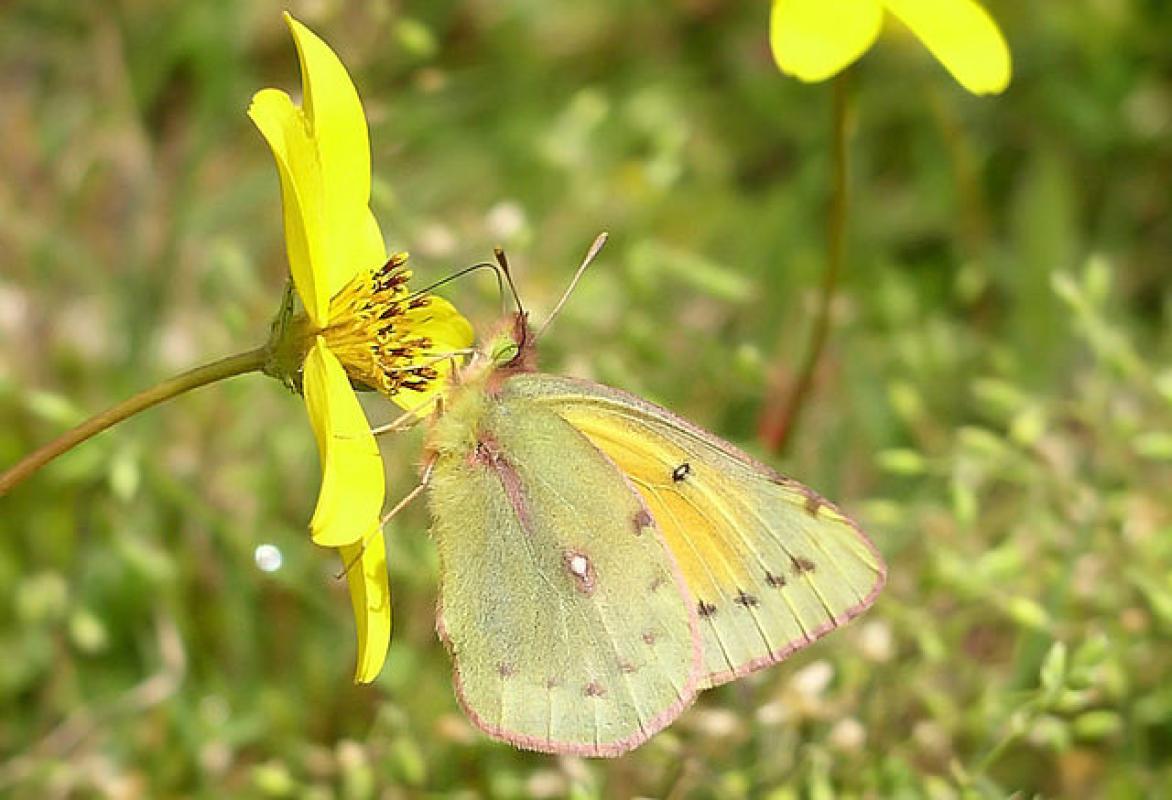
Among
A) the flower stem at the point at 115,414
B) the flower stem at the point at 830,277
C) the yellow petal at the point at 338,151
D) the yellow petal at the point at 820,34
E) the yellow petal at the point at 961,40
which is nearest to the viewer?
the flower stem at the point at 115,414

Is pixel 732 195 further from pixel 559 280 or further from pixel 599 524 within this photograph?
pixel 599 524

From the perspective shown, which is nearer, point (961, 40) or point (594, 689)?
point (594, 689)

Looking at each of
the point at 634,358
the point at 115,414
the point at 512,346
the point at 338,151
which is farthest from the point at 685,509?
the point at 634,358

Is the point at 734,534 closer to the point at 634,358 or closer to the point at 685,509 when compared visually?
the point at 685,509

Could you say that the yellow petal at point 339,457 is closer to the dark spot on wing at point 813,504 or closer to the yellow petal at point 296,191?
the yellow petal at point 296,191

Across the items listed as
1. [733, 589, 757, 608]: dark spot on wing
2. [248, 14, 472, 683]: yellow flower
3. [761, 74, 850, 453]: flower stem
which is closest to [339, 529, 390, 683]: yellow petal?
[248, 14, 472, 683]: yellow flower

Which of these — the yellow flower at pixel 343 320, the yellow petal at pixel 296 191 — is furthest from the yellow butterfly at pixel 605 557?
the yellow petal at pixel 296 191
